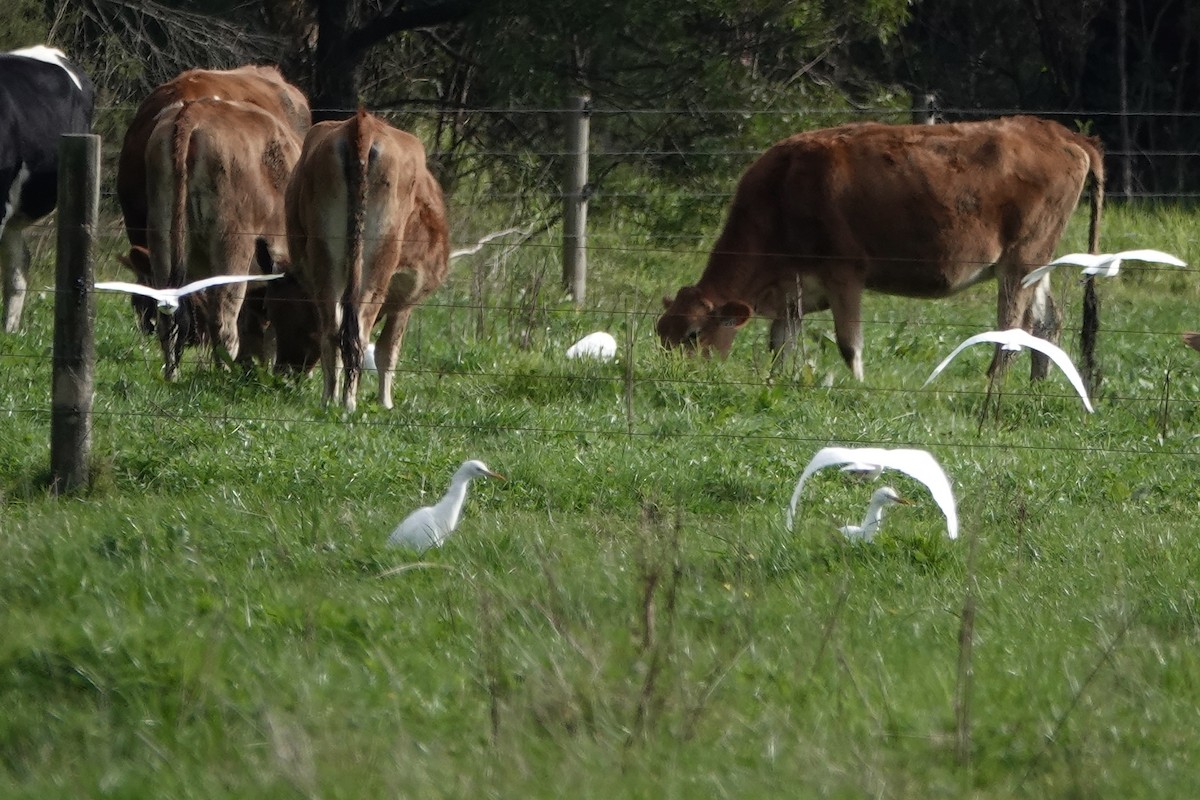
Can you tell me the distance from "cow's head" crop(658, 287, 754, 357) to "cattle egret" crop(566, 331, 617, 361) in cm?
47

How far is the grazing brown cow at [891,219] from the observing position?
11.2 m

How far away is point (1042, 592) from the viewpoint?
5785mm

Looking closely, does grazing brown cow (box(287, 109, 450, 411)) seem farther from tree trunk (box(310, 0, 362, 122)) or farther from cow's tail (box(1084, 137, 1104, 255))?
tree trunk (box(310, 0, 362, 122))

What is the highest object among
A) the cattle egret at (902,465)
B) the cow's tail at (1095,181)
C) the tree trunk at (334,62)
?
the tree trunk at (334,62)

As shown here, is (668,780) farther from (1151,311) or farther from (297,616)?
(1151,311)

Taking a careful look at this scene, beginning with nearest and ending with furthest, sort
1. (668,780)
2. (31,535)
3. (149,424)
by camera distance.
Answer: (668,780)
(31,535)
(149,424)

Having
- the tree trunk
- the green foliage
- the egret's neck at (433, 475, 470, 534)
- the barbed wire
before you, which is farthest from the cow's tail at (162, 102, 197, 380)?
the tree trunk

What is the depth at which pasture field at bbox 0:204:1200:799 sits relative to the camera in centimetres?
424

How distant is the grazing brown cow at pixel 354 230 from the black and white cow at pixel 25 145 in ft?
10.1

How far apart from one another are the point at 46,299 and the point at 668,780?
10153 millimetres

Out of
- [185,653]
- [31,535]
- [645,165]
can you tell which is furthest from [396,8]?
[185,653]

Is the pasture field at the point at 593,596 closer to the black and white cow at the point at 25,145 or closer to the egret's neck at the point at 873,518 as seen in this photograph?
the egret's neck at the point at 873,518

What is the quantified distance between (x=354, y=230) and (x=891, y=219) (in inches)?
151

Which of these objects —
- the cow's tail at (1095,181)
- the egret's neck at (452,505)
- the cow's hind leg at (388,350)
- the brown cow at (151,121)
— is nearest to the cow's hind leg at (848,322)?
the cow's tail at (1095,181)
